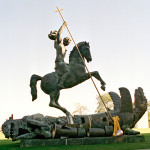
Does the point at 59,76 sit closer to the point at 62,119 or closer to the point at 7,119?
the point at 62,119

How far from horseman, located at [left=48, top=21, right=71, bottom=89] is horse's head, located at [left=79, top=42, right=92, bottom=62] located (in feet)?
2.15

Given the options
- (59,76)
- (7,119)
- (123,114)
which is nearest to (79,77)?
(59,76)

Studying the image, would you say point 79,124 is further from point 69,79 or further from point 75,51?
point 75,51

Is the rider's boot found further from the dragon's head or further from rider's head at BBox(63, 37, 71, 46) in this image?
the dragon's head

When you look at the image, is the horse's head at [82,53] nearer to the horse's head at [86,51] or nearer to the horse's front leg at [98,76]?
the horse's head at [86,51]

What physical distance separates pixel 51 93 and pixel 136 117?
333cm

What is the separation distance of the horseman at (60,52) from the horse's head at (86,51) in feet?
2.15

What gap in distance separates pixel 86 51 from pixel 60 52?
3.30 ft

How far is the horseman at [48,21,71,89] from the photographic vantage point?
8117 millimetres

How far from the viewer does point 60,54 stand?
843 cm

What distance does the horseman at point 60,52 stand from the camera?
320 inches

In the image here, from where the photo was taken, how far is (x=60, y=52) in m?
8.45

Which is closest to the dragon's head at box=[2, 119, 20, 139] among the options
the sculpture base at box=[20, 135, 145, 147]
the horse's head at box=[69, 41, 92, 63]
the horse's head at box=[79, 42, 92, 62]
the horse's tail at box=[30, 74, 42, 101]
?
the sculpture base at box=[20, 135, 145, 147]

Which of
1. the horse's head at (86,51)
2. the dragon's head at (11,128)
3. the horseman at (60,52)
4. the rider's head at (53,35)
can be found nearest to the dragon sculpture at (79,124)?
the dragon's head at (11,128)
